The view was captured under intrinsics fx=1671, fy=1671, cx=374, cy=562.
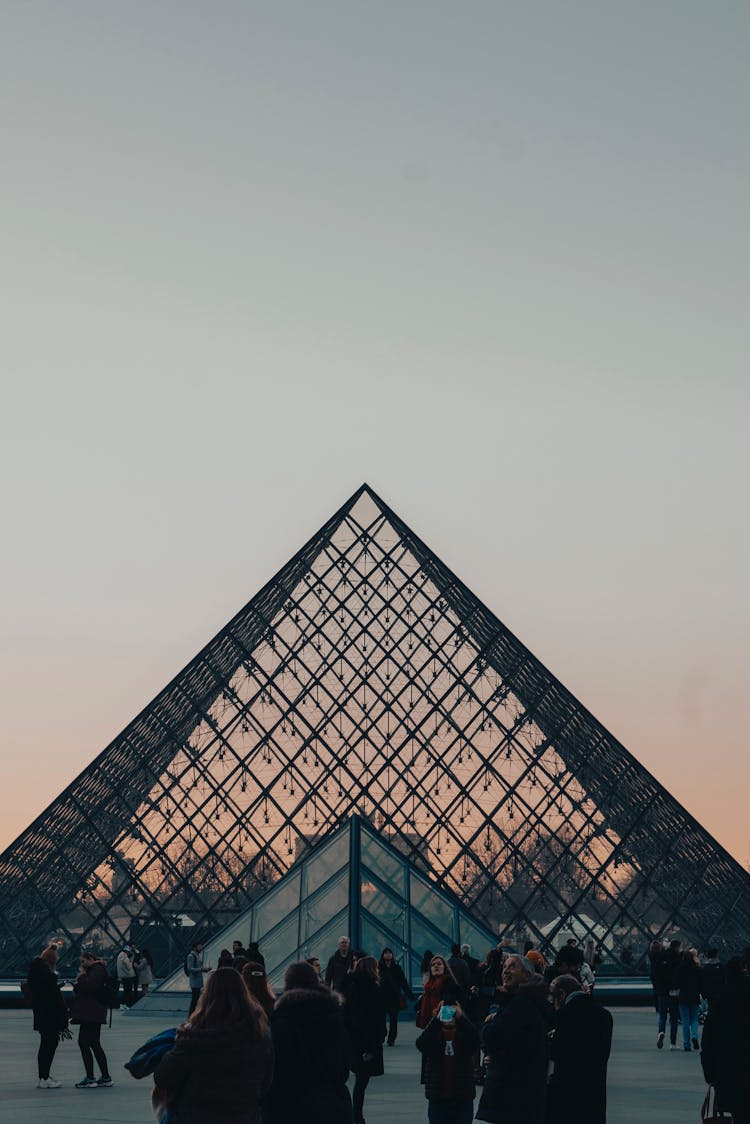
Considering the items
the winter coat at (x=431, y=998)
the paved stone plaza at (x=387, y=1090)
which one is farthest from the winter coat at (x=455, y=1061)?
the winter coat at (x=431, y=998)

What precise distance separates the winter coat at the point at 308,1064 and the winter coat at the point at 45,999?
7.34 meters

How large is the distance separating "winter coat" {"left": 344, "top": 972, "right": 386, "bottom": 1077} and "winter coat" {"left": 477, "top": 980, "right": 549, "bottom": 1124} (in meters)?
3.16

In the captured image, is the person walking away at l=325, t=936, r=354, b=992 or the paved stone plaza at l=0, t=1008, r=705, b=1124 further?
the person walking away at l=325, t=936, r=354, b=992

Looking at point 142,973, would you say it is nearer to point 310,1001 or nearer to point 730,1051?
point 730,1051

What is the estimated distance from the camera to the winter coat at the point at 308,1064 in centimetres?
661

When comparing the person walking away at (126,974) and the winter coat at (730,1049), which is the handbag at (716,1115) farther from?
the person walking away at (126,974)

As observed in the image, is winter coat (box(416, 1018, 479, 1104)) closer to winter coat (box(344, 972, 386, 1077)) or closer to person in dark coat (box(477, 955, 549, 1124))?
person in dark coat (box(477, 955, 549, 1124))

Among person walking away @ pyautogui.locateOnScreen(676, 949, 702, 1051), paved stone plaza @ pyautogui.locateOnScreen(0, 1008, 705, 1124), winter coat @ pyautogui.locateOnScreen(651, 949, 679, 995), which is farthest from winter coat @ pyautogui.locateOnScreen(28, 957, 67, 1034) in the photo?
winter coat @ pyautogui.locateOnScreen(651, 949, 679, 995)

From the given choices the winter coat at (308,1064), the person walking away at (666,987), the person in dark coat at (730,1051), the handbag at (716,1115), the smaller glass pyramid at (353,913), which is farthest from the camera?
the smaller glass pyramid at (353,913)

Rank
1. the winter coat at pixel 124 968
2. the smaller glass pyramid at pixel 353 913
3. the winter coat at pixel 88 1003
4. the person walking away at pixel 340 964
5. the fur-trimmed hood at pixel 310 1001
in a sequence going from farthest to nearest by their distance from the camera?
the smaller glass pyramid at pixel 353 913 < the winter coat at pixel 124 968 < the person walking away at pixel 340 964 < the winter coat at pixel 88 1003 < the fur-trimmed hood at pixel 310 1001

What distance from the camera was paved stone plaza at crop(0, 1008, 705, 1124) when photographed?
38.3 feet

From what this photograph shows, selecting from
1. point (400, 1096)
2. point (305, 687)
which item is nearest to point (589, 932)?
point (305, 687)

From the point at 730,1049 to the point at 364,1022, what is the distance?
370 cm

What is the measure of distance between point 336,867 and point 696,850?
1322cm
